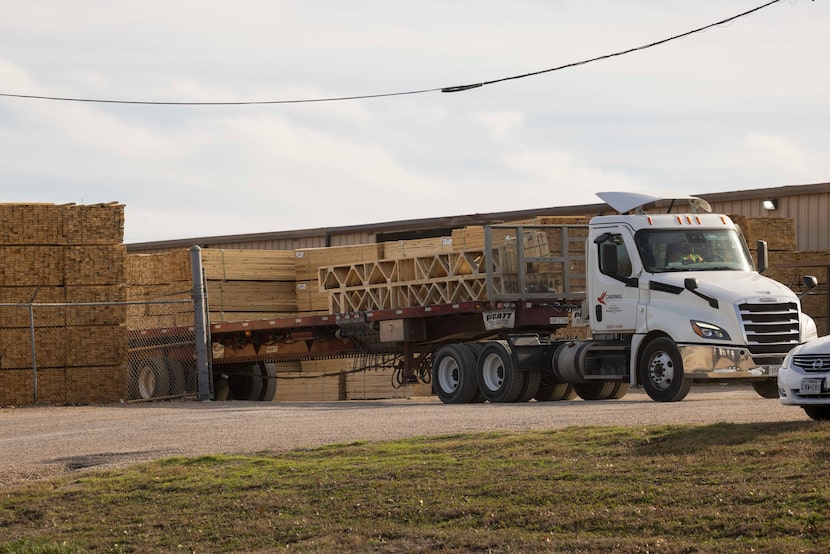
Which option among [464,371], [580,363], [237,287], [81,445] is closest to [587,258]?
[580,363]

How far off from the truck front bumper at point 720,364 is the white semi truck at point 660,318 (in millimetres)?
14

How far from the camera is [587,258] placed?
2056 cm

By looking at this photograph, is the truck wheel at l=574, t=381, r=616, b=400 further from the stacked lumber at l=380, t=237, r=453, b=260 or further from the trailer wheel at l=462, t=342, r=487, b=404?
the stacked lumber at l=380, t=237, r=453, b=260

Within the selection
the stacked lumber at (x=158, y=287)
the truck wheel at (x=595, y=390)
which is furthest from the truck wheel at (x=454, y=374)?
the stacked lumber at (x=158, y=287)

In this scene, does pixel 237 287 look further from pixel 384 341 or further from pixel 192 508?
pixel 192 508

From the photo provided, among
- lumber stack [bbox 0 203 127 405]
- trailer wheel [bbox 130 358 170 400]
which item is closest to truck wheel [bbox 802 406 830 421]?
lumber stack [bbox 0 203 127 405]

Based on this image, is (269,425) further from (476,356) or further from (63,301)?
(63,301)

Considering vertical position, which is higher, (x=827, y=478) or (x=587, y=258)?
(x=587, y=258)

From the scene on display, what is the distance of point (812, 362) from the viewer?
44.7 feet

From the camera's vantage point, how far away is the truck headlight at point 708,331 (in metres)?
18.9

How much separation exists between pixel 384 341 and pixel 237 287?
24.9 ft

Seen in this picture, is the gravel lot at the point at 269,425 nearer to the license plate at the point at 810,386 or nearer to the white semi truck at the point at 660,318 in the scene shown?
the white semi truck at the point at 660,318

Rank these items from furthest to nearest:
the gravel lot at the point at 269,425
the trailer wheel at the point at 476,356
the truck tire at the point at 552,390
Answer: the truck tire at the point at 552,390, the trailer wheel at the point at 476,356, the gravel lot at the point at 269,425

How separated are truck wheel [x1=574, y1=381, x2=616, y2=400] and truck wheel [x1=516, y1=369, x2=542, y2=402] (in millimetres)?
1161
